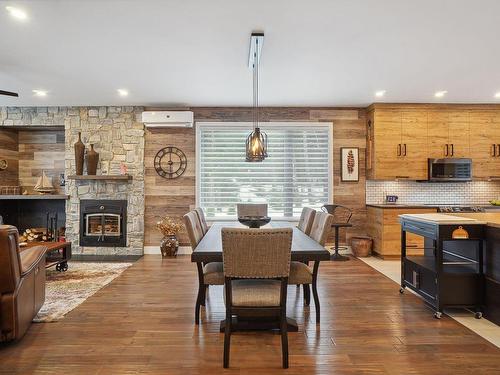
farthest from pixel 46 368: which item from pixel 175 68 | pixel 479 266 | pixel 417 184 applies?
pixel 417 184

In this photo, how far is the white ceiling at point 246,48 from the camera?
2758mm

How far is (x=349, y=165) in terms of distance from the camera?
6.11m

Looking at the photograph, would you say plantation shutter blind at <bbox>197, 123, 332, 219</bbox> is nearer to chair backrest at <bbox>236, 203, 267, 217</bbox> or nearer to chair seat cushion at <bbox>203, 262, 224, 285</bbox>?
chair backrest at <bbox>236, 203, 267, 217</bbox>

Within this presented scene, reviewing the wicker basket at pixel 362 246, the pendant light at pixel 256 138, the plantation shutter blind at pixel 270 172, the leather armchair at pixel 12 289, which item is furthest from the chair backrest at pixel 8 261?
the wicker basket at pixel 362 246

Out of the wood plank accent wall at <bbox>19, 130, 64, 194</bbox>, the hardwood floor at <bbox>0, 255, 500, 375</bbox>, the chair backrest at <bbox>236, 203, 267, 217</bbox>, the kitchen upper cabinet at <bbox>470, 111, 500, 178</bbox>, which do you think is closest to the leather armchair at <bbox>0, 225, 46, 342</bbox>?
the hardwood floor at <bbox>0, 255, 500, 375</bbox>

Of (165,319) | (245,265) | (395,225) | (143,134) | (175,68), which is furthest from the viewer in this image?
(143,134)

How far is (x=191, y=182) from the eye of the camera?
6.14 m

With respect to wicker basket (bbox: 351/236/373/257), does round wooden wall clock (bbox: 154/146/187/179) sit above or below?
above

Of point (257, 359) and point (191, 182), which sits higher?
point (191, 182)

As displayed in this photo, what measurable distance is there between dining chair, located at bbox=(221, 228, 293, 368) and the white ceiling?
6.17 ft

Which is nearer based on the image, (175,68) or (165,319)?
(165,319)

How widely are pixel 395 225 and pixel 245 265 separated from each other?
410 cm

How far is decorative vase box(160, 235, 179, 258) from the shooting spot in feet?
19.0

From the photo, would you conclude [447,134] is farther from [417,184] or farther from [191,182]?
[191,182]
